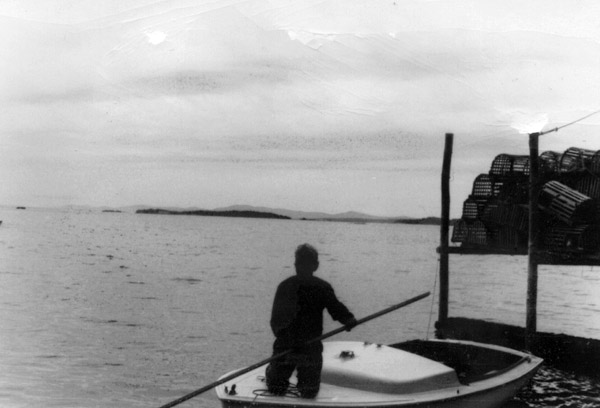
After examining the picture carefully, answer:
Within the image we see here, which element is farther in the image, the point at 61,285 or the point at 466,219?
the point at 61,285

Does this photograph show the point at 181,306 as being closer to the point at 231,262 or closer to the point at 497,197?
the point at 497,197

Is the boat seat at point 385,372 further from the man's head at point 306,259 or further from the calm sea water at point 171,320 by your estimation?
the calm sea water at point 171,320

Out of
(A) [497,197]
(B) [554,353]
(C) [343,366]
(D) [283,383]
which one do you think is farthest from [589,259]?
(D) [283,383]

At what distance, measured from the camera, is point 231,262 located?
63.7 m

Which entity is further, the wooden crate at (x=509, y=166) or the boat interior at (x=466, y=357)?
the wooden crate at (x=509, y=166)

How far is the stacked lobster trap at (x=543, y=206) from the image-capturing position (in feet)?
47.6

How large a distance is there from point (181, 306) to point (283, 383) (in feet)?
79.9

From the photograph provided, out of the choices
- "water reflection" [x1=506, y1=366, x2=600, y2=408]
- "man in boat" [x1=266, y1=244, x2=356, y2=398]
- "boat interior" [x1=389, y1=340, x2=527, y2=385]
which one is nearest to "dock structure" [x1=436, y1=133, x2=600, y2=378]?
"water reflection" [x1=506, y1=366, x2=600, y2=408]

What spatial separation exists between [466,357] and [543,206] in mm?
5075

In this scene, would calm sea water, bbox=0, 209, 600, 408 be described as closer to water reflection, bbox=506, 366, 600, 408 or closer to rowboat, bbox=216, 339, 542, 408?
water reflection, bbox=506, 366, 600, 408

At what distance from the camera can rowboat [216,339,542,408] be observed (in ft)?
26.4

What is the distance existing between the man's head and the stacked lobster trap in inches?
315

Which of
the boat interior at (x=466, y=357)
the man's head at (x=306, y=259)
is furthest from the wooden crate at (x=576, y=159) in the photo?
the man's head at (x=306, y=259)

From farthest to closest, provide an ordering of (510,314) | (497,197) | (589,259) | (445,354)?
(510,314) → (497,197) → (589,259) → (445,354)
